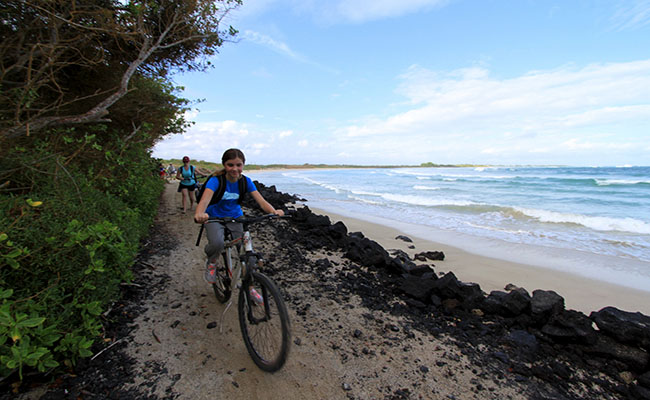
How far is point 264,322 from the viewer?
112 inches

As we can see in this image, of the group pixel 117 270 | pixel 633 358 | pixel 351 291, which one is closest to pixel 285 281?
pixel 351 291

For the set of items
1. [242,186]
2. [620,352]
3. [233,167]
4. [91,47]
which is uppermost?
[91,47]

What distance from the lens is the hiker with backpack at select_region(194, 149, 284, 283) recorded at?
11.3 ft

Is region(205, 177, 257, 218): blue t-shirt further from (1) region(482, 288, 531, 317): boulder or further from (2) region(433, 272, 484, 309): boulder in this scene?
(1) region(482, 288, 531, 317): boulder

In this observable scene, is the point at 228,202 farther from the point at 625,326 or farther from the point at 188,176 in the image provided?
the point at 188,176

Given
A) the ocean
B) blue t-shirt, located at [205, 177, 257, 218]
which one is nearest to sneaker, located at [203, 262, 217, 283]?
blue t-shirt, located at [205, 177, 257, 218]

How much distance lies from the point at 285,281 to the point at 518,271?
4.91m

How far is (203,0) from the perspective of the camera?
753 centimetres

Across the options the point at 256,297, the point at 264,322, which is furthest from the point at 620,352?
the point at 256,297

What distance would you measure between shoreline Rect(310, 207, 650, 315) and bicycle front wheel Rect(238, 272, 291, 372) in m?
4.09

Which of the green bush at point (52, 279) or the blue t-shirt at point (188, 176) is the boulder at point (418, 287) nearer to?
the green bush at point (52, 279)

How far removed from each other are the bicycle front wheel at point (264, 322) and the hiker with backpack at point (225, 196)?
83 cm

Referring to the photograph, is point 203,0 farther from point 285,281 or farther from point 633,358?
point 633,358

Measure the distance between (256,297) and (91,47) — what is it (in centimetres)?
772
